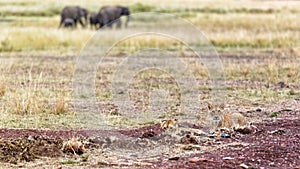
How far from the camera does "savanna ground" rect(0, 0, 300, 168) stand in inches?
302

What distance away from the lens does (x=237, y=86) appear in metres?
14.9

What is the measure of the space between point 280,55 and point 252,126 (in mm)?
12248

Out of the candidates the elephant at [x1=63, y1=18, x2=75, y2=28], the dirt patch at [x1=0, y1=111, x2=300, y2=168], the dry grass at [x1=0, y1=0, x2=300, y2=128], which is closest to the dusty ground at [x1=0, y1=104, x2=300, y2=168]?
Result: the dirt patch at [x1=0, y1=111, x2=300, y2=168]

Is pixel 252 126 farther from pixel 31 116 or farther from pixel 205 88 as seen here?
pixel 205 88

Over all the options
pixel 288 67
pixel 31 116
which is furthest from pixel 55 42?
pixel 31 116

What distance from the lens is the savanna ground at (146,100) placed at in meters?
7.67

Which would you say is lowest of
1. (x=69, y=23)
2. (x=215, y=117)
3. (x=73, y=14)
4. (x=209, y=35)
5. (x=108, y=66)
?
(x=108, y=66)

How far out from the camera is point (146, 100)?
41.7 feet

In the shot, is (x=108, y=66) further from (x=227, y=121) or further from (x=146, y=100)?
(x=227, y=121)

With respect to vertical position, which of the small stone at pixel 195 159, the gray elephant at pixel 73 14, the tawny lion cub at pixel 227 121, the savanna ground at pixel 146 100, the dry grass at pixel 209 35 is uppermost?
the gray elephant at pixel 73 14

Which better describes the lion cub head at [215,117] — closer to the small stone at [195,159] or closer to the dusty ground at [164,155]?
the dusty ground at [164,155]

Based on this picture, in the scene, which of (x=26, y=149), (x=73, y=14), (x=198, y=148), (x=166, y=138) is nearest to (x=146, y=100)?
(x=166, y=138)

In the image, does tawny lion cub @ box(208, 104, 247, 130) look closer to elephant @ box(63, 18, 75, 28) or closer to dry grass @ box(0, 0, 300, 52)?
dry grass @ box(0, 0, 300, 52)

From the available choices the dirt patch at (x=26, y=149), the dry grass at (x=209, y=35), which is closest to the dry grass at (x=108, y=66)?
the dry grass at (x=209, y=35)
